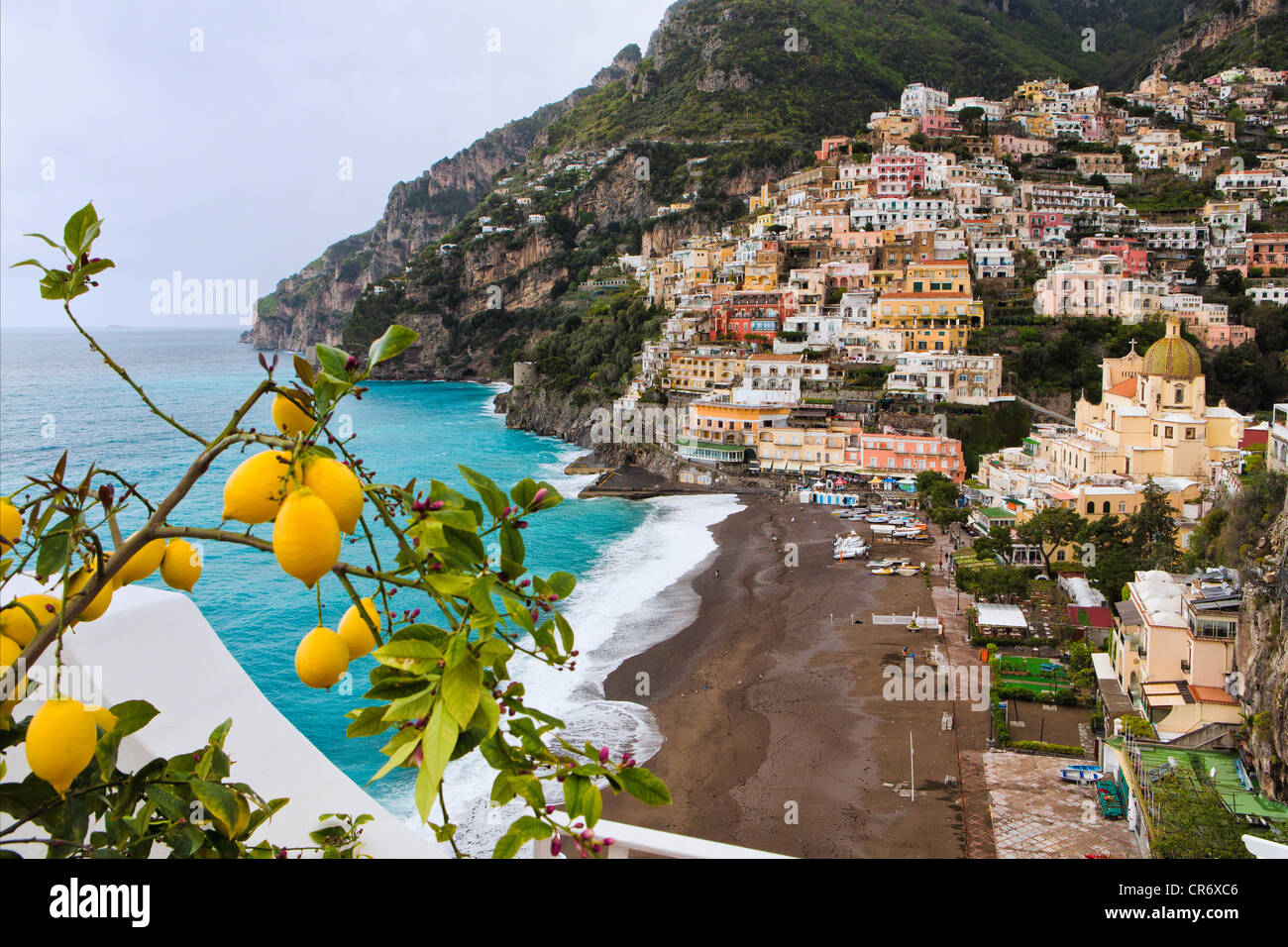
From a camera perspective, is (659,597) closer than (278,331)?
Yes

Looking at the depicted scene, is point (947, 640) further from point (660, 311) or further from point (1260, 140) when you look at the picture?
point (1260, 140)

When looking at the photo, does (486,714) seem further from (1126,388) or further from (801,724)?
(1126,388)

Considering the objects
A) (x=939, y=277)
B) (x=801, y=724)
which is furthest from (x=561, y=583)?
(x=939, y=277)

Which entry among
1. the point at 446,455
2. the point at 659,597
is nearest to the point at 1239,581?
the point at 659,597

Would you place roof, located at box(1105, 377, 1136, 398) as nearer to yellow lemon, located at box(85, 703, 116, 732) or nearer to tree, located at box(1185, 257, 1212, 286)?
tree, located at box(1185, 257, 1212, 286)

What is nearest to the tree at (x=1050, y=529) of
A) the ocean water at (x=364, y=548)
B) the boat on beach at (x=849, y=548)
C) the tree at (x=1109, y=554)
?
the tree at (x=1109, y=554)

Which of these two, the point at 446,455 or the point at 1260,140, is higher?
the point at 1260,140

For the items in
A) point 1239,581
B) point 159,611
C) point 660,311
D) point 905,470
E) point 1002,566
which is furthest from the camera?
point 660,311
